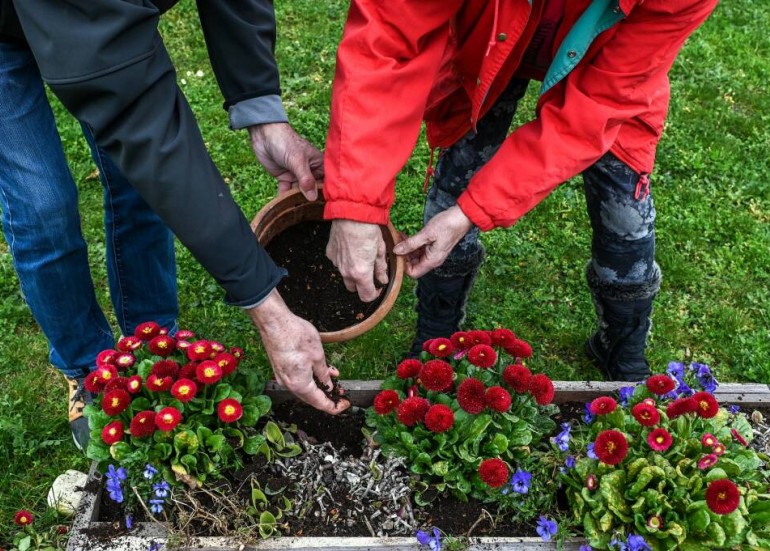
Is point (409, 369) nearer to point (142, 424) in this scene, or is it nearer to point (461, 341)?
point (461, 341)

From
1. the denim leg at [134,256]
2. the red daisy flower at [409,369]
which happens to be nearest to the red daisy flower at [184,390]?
the red daisy flower at [409,369]

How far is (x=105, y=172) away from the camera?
222 centimetres

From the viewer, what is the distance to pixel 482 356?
6.23 feet

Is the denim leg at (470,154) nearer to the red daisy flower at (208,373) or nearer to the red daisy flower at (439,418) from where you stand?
the red daisy flower at (439,418)

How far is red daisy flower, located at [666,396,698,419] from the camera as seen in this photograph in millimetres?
1815

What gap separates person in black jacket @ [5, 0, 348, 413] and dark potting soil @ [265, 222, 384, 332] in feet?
0.97

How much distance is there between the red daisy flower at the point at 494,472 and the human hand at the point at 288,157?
0.91 m

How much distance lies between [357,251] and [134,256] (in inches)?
40.5

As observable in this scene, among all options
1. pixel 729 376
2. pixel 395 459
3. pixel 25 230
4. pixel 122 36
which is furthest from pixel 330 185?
pixel 729 376

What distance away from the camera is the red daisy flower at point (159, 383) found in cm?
184

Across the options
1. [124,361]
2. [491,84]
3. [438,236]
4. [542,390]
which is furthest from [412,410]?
[491,84]

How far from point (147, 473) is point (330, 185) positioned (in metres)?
0.86

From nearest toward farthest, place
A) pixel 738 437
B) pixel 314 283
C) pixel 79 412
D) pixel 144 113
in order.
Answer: pixel 144 113 < pixel 738 437 < pixel 314 283 < pixel 79 412

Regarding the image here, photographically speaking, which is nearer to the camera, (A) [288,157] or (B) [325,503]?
(B) [325,503]
